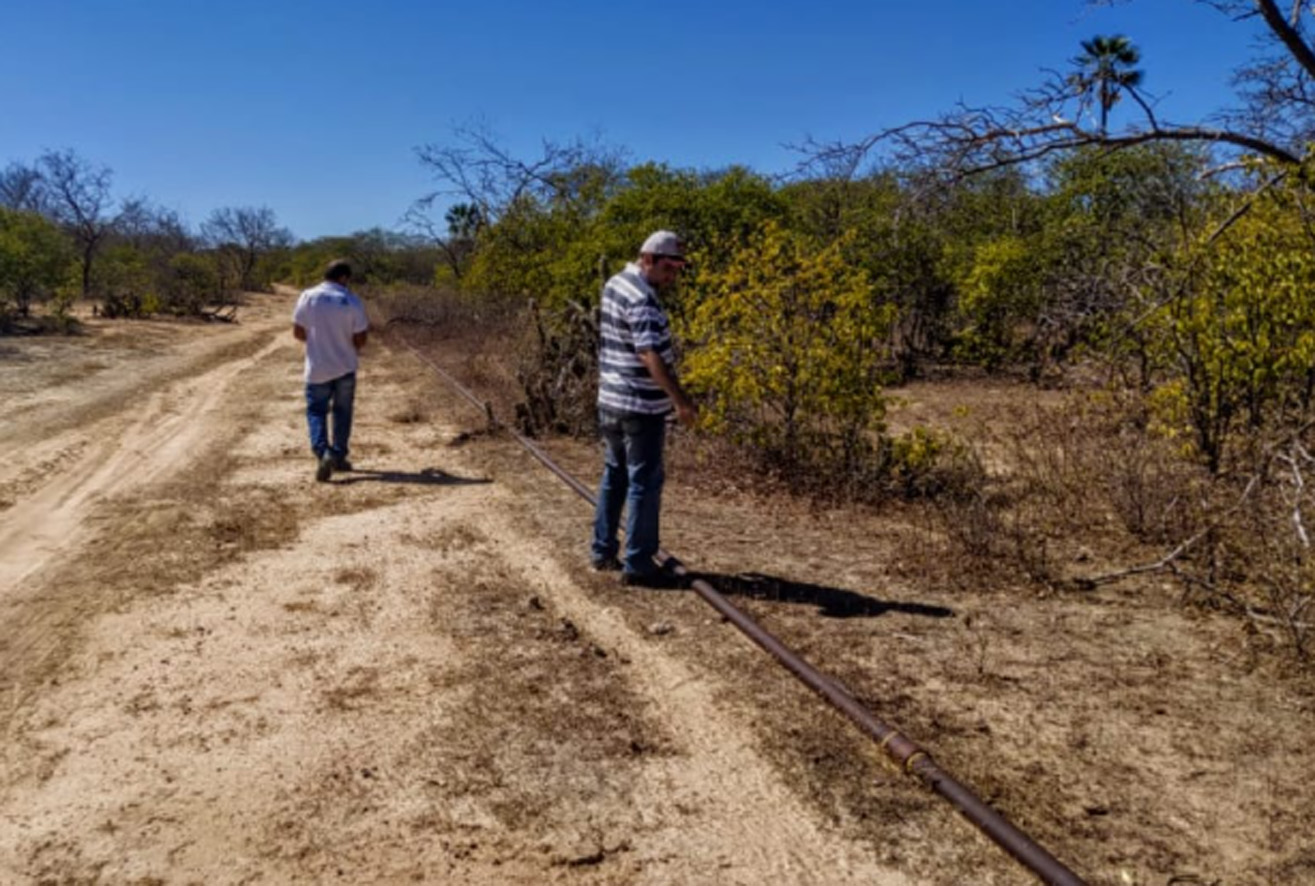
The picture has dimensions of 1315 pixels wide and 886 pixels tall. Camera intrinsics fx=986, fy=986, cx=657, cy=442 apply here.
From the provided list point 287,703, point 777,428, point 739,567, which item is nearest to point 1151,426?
point 777,428

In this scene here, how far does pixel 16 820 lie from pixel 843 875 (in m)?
2.58

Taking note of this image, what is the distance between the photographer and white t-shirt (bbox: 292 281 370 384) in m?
8.18

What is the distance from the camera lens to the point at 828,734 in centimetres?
375

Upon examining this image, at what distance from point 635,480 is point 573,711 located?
1.64m

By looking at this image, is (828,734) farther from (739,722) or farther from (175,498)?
(175,498)

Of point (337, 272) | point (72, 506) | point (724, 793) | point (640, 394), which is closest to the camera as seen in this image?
point (724, 793)

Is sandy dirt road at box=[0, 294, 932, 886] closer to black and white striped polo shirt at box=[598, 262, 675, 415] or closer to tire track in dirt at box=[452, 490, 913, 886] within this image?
tire track in dirt at box=[452, 490, 913, 886]

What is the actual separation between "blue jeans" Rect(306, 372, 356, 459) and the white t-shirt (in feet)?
0.30

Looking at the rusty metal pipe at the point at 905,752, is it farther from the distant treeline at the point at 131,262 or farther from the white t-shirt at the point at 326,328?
the distant treeline at the point at 131,262

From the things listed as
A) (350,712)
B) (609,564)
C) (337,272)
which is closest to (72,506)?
(337,272)

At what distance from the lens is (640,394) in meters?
5.19

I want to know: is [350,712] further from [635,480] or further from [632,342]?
[632,342]

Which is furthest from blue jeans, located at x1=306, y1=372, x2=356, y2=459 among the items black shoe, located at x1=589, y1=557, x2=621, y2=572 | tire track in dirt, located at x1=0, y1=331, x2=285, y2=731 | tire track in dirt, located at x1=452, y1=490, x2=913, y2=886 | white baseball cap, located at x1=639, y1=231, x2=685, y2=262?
tire track in dirt, located at x1=452, y1=490, x2=913, y2=886

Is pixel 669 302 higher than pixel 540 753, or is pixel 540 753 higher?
pixel 669 302
